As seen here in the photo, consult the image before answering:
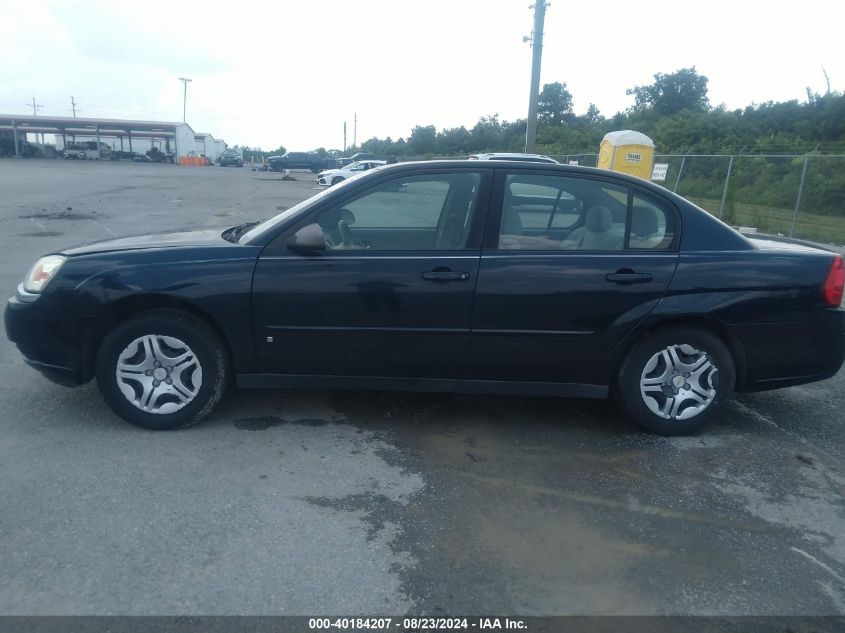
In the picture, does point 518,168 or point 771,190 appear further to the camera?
point 771,190

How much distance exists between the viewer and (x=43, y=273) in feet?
13.9

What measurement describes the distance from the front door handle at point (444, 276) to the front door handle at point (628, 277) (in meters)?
0.88

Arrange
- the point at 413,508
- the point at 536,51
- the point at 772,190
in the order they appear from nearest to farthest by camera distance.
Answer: the point at 413,508
the point at 772,190
the point at 536,51

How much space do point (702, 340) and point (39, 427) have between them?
4.03m

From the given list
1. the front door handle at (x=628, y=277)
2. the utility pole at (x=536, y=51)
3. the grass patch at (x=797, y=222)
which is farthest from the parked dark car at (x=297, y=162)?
the front door handle at (x=628, y=277)

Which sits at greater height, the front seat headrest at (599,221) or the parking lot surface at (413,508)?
the front seat headrest at (599,221)

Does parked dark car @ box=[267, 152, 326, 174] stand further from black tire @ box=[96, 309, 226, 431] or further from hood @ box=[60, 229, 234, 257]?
black tire @ box=[96, 309, 226, 431]

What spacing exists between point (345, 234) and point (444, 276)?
70 centimetres

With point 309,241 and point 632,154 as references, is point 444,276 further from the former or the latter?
point 632,154

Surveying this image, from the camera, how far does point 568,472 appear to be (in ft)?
12.8

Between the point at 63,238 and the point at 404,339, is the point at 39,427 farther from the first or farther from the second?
the point at 63,238

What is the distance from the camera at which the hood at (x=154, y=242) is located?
14.2 feet

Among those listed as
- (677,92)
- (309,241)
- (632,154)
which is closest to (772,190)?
(632,154)

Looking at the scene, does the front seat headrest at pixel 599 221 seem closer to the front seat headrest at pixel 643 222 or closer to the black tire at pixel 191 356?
the front seat headrest at pixel 643 222
